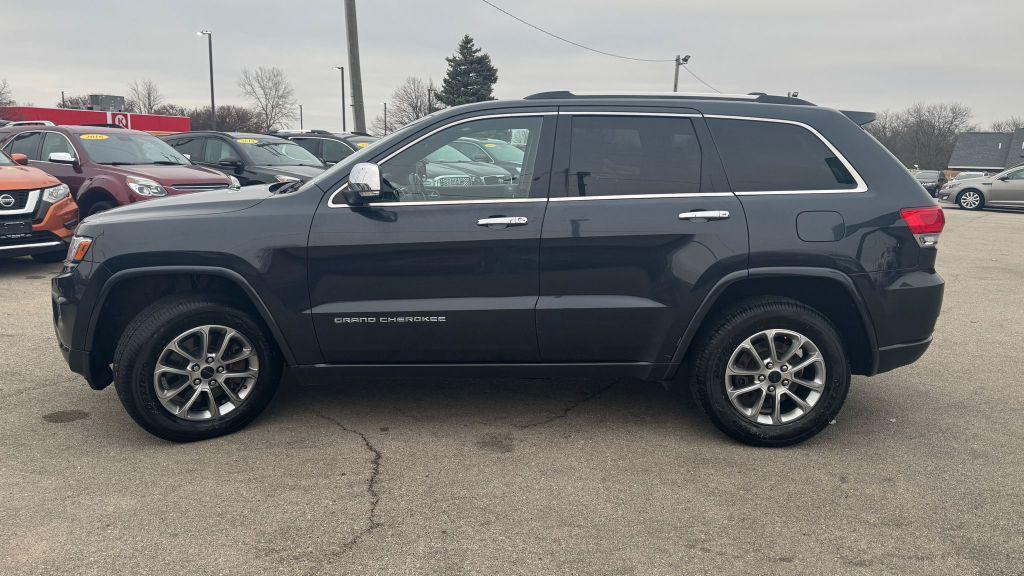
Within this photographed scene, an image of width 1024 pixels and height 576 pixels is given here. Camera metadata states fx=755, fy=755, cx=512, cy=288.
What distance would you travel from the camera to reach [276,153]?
12.3 m

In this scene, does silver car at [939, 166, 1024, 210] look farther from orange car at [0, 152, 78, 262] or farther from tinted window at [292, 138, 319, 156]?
orange car at [0, 152, 78, 262]

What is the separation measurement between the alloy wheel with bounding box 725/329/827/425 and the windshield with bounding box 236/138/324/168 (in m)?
9.72

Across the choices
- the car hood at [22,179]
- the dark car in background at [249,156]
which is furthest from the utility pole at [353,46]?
the car hood at [22,179]

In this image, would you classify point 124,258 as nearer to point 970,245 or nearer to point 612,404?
point 612,404

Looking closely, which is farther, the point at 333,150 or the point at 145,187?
the point at 333,150

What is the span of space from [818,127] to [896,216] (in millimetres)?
593

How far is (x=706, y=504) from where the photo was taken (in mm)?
3258

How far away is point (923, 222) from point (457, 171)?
237 centimetres

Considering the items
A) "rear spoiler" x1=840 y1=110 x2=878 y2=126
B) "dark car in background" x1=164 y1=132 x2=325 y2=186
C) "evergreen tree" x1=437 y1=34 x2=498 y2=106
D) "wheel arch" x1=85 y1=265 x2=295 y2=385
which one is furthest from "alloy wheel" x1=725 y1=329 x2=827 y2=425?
"evergreen tree" x1=437 y1=34 x2=498 y2=106

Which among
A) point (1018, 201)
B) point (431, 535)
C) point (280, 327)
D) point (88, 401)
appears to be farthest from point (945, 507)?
point (1018, 201)

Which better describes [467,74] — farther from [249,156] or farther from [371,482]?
[371,482]

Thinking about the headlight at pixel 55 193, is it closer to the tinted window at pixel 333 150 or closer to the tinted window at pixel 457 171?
the tinted window at pixel 457 171

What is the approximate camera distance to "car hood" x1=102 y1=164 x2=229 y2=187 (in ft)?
30.6

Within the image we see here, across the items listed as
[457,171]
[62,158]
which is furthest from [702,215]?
[62,158]
